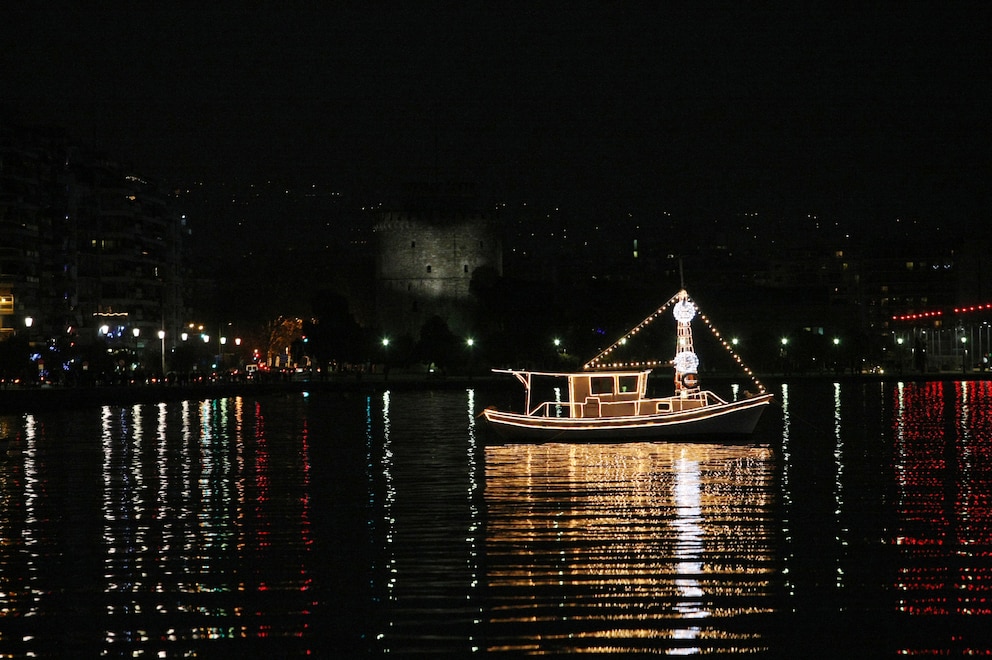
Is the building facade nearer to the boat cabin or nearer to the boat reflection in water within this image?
the boat cabin

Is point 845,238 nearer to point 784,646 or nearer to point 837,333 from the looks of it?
point 837,333

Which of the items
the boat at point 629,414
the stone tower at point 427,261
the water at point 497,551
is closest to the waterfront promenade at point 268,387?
the stone tower at point 427,261

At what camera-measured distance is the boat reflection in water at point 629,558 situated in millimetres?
10758

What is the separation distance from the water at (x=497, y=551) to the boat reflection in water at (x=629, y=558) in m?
0.05

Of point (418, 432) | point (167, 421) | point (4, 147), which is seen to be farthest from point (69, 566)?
point (4, 147)

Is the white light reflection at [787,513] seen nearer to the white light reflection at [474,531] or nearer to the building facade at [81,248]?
the white light reflection at [474,531]

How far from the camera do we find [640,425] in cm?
3111

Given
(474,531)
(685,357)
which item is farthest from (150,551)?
(685,357)

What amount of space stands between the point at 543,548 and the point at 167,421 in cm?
3062

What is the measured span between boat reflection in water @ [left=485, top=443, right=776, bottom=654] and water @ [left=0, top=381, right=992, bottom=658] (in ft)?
0.15

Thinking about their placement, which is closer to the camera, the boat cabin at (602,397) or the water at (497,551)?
the water at (497,551)

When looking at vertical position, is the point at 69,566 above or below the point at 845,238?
below

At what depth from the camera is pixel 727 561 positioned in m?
13.9

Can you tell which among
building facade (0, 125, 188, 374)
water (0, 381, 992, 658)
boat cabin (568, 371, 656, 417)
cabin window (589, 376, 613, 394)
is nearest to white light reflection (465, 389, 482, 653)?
water (0, 381, 992, 658)
